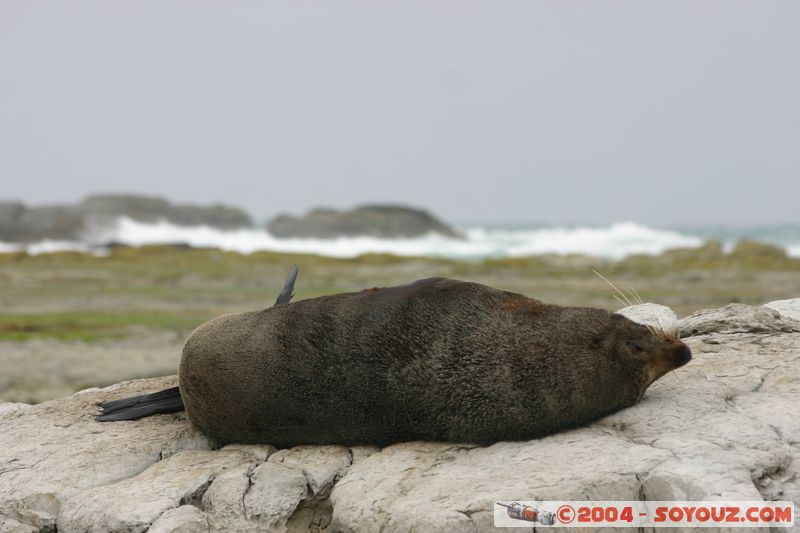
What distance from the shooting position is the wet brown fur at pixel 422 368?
4.77 m

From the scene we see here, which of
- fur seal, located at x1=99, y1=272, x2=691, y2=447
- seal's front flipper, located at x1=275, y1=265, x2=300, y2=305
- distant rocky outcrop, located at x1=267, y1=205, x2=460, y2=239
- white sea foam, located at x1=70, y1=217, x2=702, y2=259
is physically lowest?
white sea foam, located at x1=70, y1=217, x2=702, y2=259

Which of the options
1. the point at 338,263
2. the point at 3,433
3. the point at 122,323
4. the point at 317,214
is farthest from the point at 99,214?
the point at 3,433

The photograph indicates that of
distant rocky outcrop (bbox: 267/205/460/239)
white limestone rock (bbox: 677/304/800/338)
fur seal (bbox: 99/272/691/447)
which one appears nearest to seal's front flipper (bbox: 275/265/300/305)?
fur seal (bbox: 99/272/691/447)

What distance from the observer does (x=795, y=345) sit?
5.72 metres

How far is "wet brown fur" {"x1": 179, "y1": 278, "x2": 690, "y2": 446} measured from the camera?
15.6 feet

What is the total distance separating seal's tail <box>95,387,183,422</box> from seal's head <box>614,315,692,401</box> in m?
3.16

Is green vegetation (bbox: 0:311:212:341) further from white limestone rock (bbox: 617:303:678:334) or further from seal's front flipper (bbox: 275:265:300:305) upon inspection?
white limestone rock (bbox: 617:303:678:334)

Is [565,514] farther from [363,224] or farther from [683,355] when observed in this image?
[363,224]

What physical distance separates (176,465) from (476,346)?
1.99 meters

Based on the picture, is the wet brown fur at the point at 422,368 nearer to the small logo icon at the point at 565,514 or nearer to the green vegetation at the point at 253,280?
the small logo icon at the point at 565,514

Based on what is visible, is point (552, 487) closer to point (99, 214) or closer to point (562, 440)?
point (562, 440)

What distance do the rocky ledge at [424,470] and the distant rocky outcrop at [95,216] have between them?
49215 mm

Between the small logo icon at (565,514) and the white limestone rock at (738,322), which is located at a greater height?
the white limestone rock at (738,322)

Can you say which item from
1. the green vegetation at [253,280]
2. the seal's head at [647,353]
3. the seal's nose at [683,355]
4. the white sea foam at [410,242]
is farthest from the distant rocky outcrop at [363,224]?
the seal's nose at [683,355]
